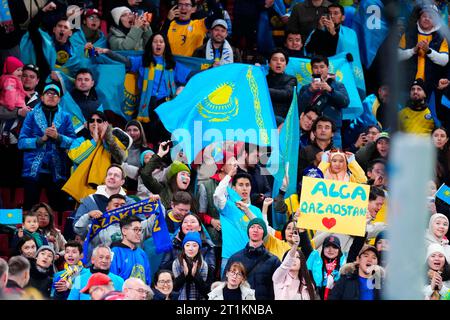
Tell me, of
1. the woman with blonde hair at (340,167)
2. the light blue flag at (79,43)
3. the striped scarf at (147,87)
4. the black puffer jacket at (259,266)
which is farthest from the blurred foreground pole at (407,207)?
the light blue flag at (79,43)

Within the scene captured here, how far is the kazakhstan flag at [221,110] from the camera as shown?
9893 mm

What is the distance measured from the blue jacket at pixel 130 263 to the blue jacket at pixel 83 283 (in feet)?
0.65

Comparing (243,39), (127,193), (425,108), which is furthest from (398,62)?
(243,39)

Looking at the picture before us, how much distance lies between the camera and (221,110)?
1016cm

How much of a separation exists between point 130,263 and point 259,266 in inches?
42.9

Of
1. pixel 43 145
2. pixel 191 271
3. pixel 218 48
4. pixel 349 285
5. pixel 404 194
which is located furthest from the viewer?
pixel 218 48

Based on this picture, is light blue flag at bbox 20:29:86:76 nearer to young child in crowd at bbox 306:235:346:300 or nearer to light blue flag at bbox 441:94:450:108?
young child in crowd at bbox 306:235:346:300

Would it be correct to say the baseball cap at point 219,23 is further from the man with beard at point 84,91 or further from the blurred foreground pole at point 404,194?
the blurred foreground pole at point 404,194

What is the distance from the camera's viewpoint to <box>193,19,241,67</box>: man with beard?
10906mm

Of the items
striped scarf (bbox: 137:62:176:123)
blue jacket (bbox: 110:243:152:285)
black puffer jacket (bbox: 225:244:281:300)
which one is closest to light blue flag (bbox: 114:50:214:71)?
striped scarf (bbox: 137:62:176:123)

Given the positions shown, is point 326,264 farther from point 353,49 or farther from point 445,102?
point 353,49

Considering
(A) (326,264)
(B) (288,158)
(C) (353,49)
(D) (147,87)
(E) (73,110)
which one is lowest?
(A) (326,264)

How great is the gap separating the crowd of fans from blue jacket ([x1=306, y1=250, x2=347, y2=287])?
2cm

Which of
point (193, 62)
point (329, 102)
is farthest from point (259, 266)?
point (193, 62)
